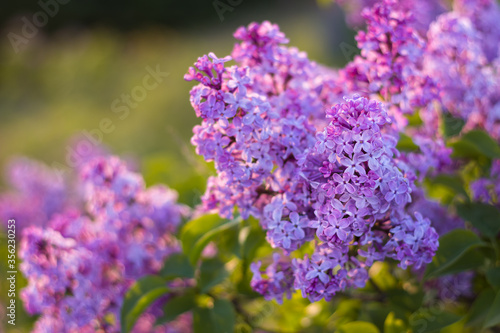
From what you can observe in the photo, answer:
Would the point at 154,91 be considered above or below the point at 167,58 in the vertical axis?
below

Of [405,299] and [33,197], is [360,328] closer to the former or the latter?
[405,299]

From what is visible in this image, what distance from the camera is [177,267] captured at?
132 cm

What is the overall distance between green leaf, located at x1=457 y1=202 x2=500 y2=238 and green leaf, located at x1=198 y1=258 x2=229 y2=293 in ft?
1.68

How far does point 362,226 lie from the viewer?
90cm

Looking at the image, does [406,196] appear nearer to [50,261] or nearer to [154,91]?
[50,261]

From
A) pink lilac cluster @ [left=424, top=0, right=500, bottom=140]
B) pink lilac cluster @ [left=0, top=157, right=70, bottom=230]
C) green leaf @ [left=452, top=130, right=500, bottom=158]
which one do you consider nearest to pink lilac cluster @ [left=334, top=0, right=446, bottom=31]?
pink lilac cluster @ [left=424, top=0, right=500, bottom=140]

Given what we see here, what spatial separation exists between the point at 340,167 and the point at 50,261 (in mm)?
777

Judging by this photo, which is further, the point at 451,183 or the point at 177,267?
the point at 177,267

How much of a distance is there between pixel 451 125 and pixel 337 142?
1.88 feet

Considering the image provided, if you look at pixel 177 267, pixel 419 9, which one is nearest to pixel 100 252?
pixel 177 267

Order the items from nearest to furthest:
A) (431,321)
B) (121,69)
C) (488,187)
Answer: (431,321) < (488,187) < (121,69)

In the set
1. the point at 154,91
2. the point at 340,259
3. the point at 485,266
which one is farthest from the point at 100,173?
the point at 154,91

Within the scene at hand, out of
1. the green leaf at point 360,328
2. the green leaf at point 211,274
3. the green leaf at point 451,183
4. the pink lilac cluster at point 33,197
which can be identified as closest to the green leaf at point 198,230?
the green leaf at point 211,274

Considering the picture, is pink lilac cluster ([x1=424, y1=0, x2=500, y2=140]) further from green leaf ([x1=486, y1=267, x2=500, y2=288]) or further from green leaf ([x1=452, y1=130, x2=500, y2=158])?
green leaf ([x1=486, y1=267, x2=500, y2=288])
